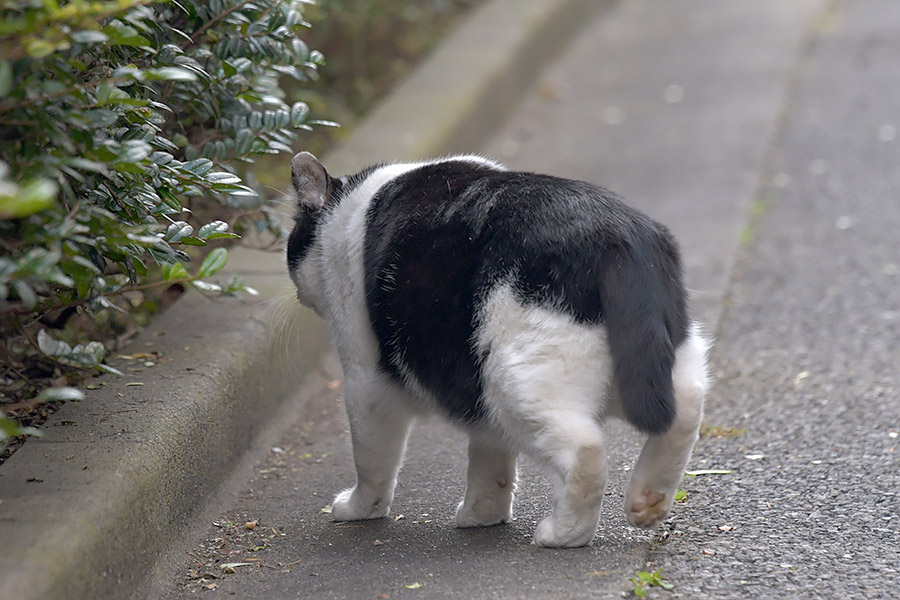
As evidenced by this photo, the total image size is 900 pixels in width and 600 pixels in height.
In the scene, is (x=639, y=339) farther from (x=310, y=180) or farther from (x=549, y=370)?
(x=310, y=180)

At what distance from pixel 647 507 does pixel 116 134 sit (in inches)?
64.9

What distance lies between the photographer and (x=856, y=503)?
304cm

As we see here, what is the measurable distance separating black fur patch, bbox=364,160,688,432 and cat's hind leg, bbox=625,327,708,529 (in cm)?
7

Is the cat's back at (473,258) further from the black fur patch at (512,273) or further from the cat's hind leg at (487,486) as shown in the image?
the cat's hind leg at (487,486)

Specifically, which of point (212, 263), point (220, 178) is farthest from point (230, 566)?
point (220, 178)

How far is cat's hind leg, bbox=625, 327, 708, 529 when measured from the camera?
8.86ft

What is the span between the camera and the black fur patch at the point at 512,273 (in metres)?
2.62

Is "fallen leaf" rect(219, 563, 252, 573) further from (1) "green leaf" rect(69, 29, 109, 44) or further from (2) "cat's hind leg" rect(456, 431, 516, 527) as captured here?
(1) "green leaf" rect(69, 29, 109, 44)

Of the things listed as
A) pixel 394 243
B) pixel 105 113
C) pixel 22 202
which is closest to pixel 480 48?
pixel 394 243

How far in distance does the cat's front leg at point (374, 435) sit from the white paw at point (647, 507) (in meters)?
0.74

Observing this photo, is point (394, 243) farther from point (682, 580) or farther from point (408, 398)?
point (682, 580)

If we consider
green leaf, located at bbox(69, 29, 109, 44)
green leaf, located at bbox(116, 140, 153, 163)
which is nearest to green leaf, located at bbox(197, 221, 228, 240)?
green leaf, located at bbox(116, 140, 153, 163)

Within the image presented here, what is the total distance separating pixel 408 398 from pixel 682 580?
93 centimetres

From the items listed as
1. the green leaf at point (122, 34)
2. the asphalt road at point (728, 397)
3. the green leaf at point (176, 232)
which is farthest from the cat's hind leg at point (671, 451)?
the green leaf at point (122, 34)
